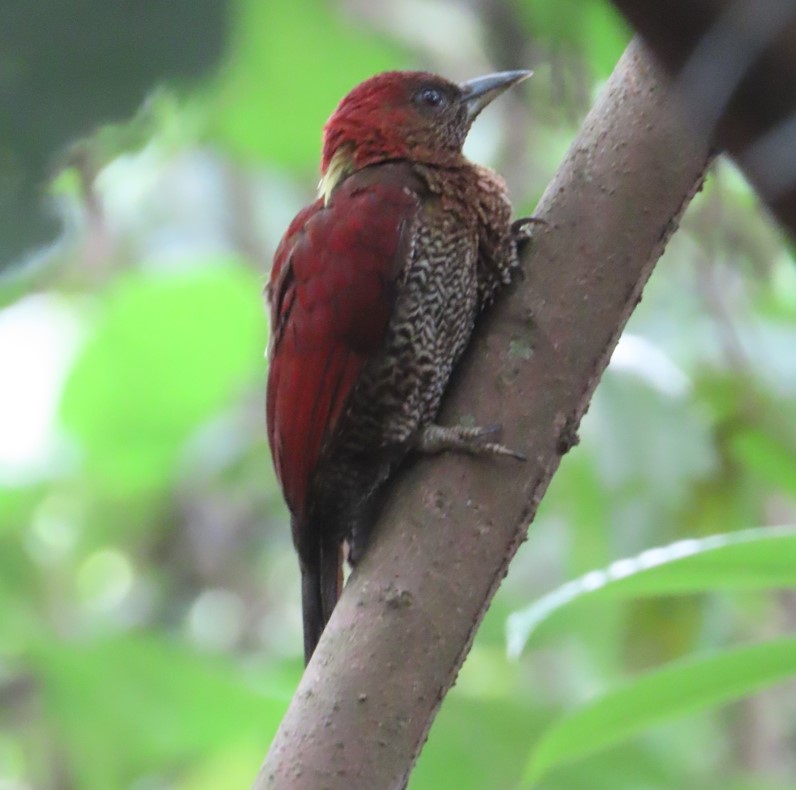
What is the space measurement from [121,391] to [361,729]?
247 centimetres

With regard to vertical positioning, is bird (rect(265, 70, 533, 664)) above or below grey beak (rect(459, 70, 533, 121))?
below

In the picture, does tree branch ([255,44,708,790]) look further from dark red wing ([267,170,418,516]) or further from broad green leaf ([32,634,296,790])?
broad green leaf ([32,634,296,790])

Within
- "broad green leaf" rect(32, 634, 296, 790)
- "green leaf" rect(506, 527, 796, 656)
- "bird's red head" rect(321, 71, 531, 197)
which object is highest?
"bird's red head" rect(321, 71, 531, 197)

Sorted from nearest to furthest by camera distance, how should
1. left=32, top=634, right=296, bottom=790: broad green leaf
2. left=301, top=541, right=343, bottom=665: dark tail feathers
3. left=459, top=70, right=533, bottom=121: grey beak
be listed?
left=301, top=541, right=343, bottom=665: dark tail feathers < left=459, top=70, right=533, bottom=121: grey beak < left=32, top=634, right=296, bottom=790: broad green leaf

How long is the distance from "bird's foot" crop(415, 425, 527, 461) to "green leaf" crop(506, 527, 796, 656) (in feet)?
0.86

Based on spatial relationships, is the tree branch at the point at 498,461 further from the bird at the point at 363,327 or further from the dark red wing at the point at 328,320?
the dark red wing at the point at 328,320

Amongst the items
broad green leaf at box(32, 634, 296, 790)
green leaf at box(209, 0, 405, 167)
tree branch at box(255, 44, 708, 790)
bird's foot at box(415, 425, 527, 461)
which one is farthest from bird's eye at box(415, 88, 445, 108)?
green leaf at box(209, 0, 405, 167)

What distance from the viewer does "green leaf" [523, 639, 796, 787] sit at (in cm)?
168

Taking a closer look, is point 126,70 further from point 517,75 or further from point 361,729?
point 517,75

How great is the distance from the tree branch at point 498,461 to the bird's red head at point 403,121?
25.4 inches

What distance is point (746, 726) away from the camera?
167 inches

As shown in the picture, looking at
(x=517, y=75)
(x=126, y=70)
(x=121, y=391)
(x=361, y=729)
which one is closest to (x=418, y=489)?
(x=361, y=729)

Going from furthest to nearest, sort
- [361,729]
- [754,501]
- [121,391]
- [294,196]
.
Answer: [294,196]
[121,391]
[754,501]
[361,729]

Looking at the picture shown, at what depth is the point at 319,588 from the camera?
6.95 feet
